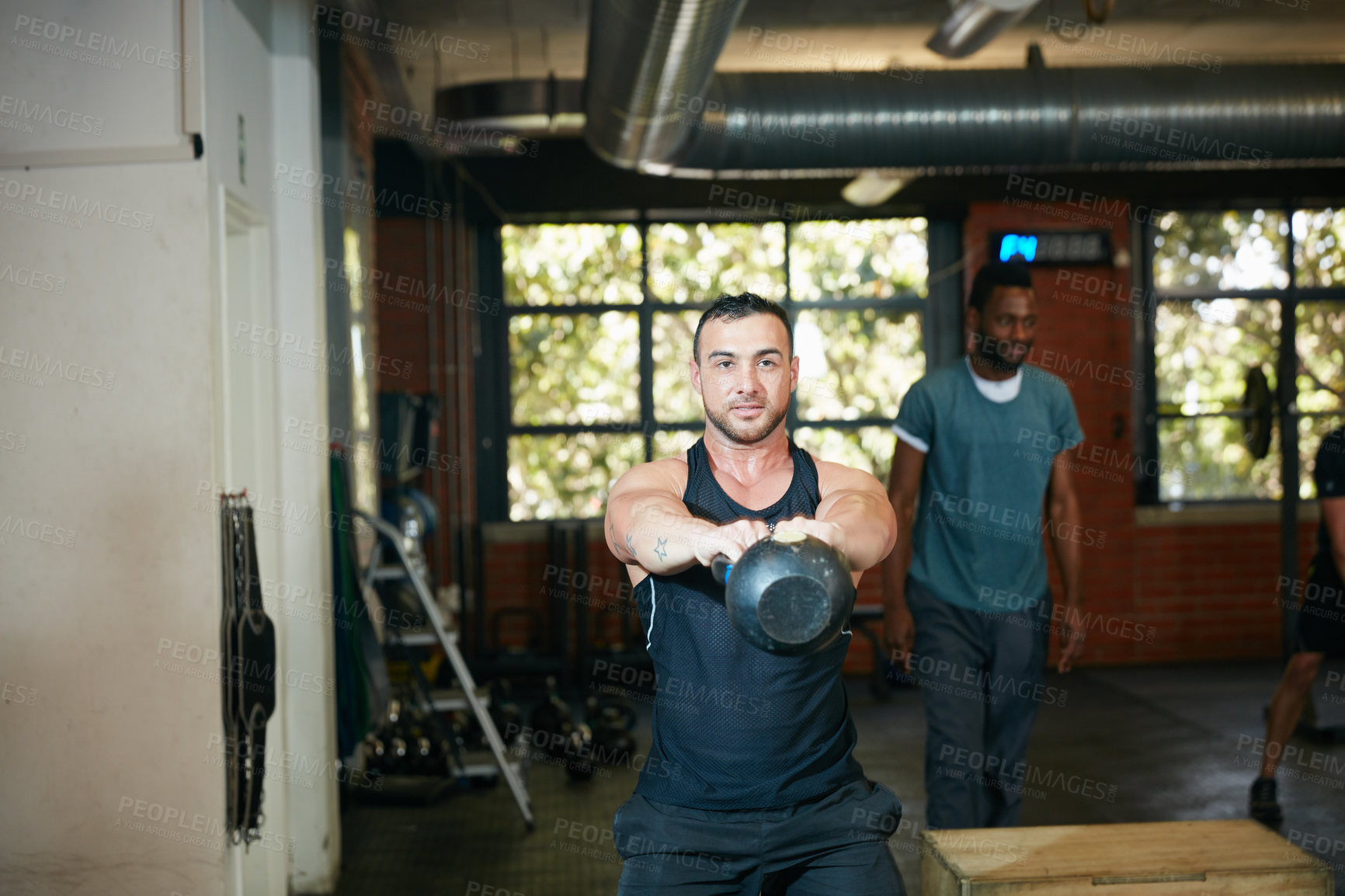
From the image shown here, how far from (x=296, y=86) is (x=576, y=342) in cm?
338

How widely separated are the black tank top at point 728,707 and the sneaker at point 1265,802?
9.05 feet

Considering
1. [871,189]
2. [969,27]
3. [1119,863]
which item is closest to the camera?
[1119,863]

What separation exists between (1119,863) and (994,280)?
1549 millimetres

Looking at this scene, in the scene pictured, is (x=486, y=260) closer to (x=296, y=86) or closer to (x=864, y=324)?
(x=864, y=324)

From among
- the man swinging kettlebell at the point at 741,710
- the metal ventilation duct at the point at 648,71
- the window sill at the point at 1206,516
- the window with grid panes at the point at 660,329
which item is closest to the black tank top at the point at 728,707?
the man swinging kettlebell at the point at 741,710

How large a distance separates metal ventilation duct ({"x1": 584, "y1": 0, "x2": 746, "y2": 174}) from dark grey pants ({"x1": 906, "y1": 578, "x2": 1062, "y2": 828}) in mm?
1684

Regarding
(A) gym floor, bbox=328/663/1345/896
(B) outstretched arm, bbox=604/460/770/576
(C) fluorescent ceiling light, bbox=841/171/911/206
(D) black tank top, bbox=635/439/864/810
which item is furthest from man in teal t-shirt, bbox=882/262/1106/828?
(C) fluorescent ceiling light, bbox=841/171/911/206

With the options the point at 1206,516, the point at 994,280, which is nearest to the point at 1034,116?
the point at 994,280

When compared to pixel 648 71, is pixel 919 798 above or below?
below

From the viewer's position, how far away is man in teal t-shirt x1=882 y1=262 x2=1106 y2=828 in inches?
116

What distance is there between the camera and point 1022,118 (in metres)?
4.11

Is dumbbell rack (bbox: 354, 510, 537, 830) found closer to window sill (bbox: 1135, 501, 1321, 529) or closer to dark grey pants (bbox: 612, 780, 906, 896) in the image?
dark grey pants (bbox: 612, 780, 906, 896)

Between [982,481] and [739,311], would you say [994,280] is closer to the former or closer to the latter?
[982,481]

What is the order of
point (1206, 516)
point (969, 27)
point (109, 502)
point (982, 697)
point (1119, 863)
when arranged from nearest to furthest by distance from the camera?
point (1119, 863)
point (109, 502)
point (982, 697)
point (969, 27)
point (1206, 516)
